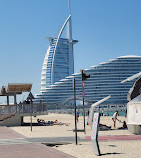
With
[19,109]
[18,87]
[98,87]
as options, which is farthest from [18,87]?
[98,87]

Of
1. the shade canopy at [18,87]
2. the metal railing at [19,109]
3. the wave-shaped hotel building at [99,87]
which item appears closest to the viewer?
the metal railing at [19,109]

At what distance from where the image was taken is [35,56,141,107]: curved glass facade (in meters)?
153

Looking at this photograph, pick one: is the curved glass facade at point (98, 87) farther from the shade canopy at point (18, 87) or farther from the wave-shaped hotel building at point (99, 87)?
Answer: the shade canopy at point (18, 87)

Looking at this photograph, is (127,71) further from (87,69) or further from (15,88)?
(15,88)

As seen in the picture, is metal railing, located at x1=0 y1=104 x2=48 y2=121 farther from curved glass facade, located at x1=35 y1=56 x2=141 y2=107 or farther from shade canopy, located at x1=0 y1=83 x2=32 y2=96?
curved glass facade, located at x1=35 y1=56 x2=141 y2=107

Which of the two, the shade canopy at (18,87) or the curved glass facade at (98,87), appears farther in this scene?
the curved glass facade at (98,87)

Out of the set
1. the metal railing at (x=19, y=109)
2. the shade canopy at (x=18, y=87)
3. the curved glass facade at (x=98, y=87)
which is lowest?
the metal railing at (x=19, y=109)

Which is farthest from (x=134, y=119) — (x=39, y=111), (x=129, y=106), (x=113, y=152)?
(x=39, y=111)

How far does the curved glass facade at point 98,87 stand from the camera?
502 feet

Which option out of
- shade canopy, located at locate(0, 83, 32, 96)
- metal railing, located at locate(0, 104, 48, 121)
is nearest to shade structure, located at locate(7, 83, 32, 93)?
shade canopy, located at locate(0, 83, 32, 96)

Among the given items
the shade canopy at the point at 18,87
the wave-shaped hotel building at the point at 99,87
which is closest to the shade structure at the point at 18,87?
the shade canopy at the point at 18,87

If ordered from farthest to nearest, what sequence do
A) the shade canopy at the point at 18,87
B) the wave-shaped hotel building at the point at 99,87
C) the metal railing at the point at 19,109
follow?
the wave-shaped hotel building at the point at 99,87, the shade canopy at the point at 18,87, the metal railing at the point at 19,109

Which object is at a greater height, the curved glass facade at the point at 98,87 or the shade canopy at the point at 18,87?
the curved glass facade at the point at 98,87

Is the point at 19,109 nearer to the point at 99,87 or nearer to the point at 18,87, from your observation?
the point at 18,87
